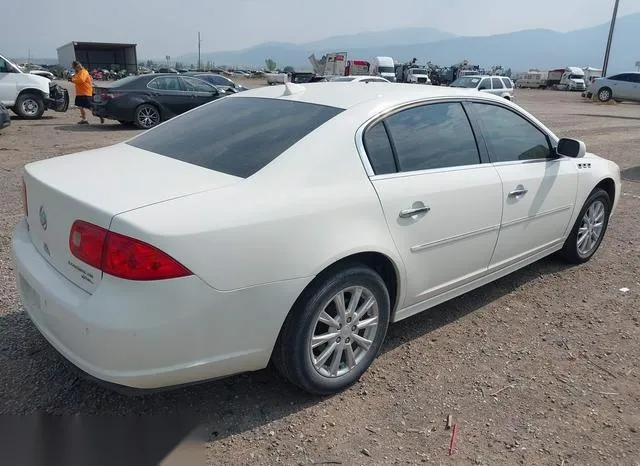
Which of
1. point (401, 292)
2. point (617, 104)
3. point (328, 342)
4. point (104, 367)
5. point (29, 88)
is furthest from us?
point (617, 104)

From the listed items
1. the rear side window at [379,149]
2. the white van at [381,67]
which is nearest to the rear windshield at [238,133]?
the rear side window at [379,149]

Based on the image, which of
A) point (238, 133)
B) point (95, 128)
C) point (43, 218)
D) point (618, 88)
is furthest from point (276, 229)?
point (618, 88)

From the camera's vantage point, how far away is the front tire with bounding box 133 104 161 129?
13359 mm

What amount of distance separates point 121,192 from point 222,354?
846 mm

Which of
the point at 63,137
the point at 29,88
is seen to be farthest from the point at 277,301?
the point at 29,88

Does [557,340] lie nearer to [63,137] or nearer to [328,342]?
[328,342]

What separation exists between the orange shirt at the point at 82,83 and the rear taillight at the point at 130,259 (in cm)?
1343

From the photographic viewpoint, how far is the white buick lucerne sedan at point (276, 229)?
214 centimetres

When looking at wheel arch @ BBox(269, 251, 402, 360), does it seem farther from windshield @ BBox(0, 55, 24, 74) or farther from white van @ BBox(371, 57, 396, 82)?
white van @ BBox(371, 57, 396, 82)

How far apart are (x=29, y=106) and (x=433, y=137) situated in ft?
49.4

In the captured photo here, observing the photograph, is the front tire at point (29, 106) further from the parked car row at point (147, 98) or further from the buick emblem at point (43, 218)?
the buick emblem at point (43, 218)

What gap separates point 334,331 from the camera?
2730 mm

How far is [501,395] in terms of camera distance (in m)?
2.88

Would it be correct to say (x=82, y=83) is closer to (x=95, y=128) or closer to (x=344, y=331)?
(x=95, y=128)
